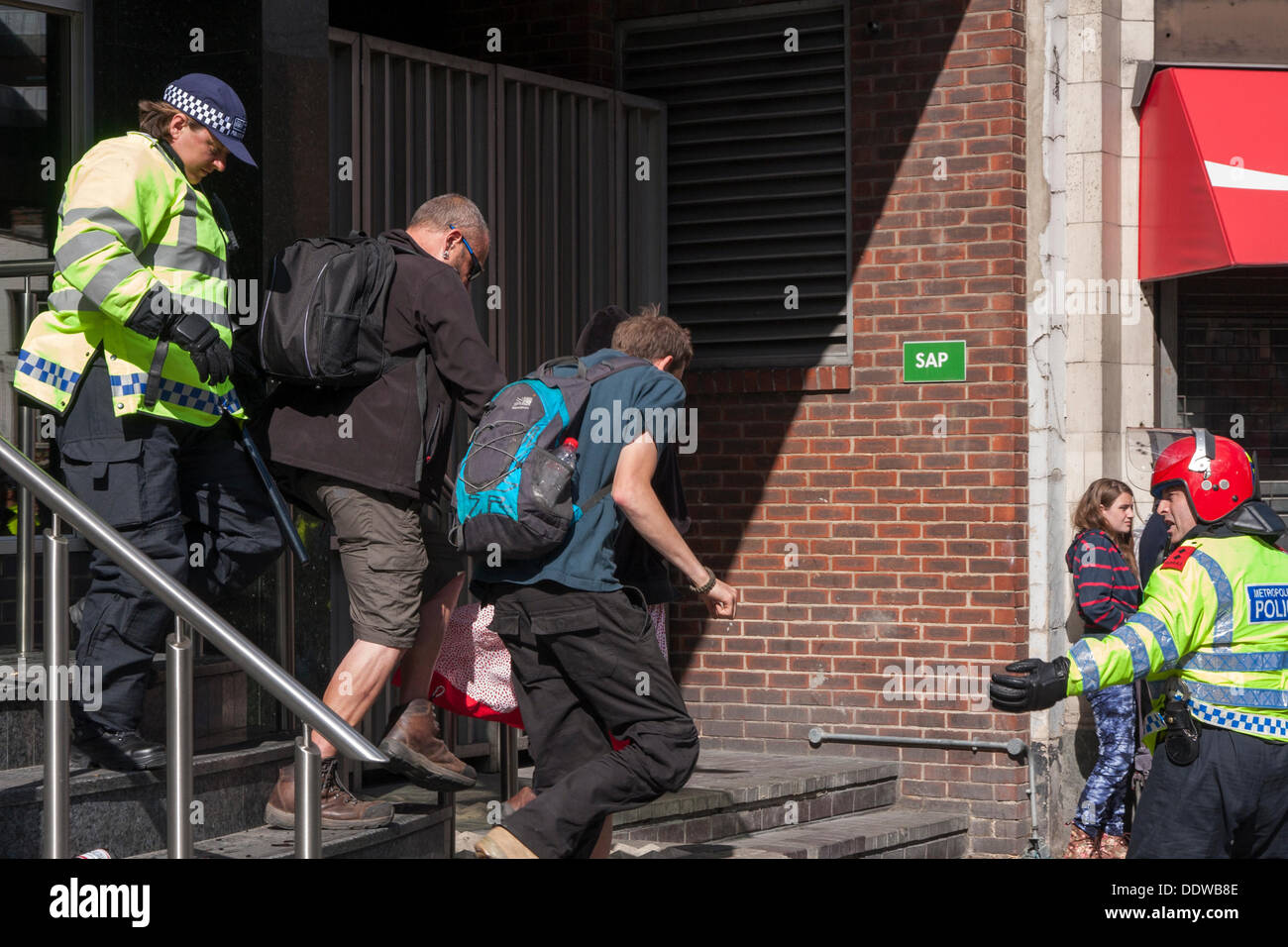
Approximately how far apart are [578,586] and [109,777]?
1386mm

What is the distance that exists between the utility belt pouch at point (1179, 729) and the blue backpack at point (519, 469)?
1721 mm

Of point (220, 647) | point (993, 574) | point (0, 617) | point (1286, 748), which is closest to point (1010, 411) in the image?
point (993, 574)

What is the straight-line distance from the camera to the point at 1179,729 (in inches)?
199

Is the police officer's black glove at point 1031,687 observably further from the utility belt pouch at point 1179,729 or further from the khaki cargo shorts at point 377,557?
the khaki cargo shorts at point 377,557

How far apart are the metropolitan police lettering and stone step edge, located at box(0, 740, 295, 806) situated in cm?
295

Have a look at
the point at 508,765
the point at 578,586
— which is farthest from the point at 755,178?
the point at 578,586

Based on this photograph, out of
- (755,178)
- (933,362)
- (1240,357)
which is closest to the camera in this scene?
(933,362)

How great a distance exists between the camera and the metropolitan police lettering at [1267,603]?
504cm

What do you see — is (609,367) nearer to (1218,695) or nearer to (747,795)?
(1218,695)

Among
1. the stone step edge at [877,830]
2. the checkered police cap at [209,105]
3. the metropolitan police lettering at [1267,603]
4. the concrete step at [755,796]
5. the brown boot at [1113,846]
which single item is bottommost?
the brown boot at [1113,846]

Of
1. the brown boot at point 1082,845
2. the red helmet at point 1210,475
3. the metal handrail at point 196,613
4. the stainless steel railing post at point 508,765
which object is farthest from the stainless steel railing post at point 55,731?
the brown boot at point 1082,845

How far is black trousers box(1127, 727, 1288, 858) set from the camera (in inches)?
196
